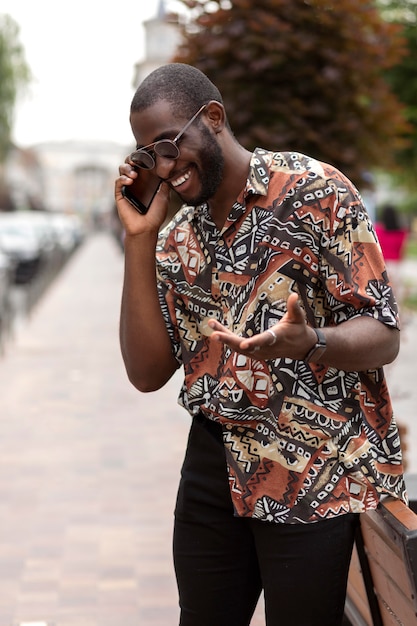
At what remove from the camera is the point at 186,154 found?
202 centimetres

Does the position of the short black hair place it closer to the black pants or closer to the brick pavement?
the black pants

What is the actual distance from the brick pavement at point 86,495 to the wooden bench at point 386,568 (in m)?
1.30

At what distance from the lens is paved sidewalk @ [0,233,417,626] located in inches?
166

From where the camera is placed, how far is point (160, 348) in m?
2.24

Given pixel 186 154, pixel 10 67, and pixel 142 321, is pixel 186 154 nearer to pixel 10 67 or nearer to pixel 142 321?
pixel 142 321

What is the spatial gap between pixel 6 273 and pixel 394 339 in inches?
422

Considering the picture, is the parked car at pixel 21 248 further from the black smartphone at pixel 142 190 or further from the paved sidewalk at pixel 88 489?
the black smartphone at pixel 142 190

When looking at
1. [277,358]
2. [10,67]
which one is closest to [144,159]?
[277,358]

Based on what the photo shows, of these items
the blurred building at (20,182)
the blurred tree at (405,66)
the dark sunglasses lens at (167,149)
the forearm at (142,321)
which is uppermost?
the dark sunglasses lens at (167,149)

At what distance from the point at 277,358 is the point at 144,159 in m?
0.50

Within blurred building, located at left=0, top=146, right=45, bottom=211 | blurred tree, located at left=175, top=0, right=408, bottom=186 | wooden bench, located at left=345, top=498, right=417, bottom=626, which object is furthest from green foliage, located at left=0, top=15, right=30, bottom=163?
wooden bench, located at left=345, top=498, right=417, bottom=626

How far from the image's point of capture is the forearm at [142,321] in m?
2.17

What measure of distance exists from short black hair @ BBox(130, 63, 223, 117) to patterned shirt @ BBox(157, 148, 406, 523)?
18cm

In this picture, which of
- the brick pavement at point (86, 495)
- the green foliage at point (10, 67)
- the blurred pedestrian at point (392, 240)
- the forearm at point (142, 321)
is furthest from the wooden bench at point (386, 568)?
the green foliage at point (10, 67)
